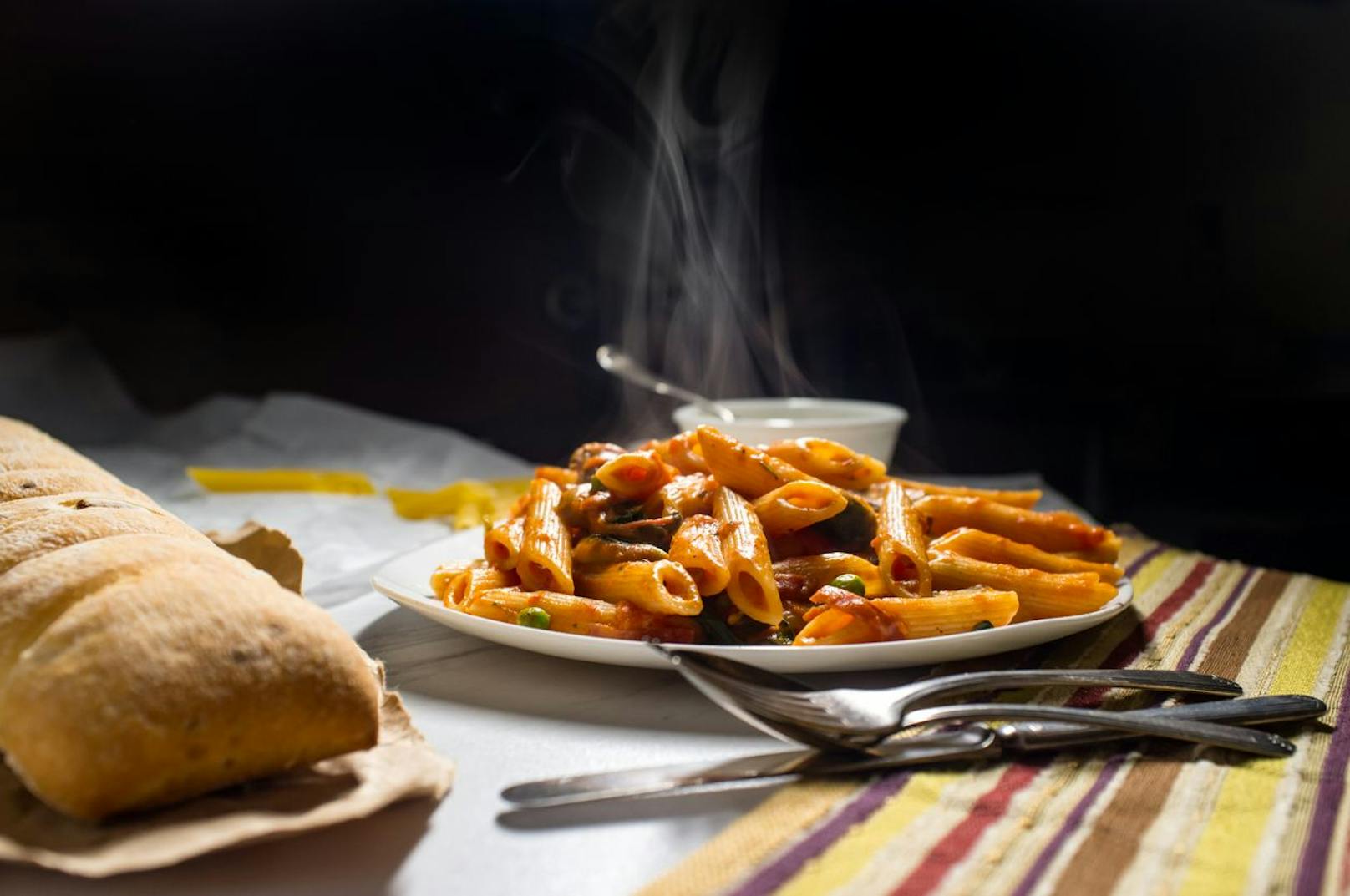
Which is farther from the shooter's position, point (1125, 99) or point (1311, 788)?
point (1125, 99)

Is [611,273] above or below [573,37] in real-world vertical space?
below

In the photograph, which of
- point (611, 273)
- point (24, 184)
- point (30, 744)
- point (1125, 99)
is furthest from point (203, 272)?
point (30, 744)

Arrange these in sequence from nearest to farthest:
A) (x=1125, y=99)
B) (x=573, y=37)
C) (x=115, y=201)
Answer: (x=1125, y=99) → (x=573, y=37) → (x=115, y=201)

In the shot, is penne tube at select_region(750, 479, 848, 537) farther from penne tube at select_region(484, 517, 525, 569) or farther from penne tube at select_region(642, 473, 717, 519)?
penne tube at select_region(484, 517, 525, 569)

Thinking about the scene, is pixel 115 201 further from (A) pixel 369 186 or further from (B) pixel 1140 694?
(B) pixel 1140 694

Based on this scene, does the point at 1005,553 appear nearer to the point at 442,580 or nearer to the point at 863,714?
the point at 863,714

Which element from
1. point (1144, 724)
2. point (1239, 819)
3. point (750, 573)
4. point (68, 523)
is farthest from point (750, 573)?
point (68, 523)

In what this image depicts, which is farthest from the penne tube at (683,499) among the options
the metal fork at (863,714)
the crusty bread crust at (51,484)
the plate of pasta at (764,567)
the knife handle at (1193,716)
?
the crusty bread crust at (51,484)
